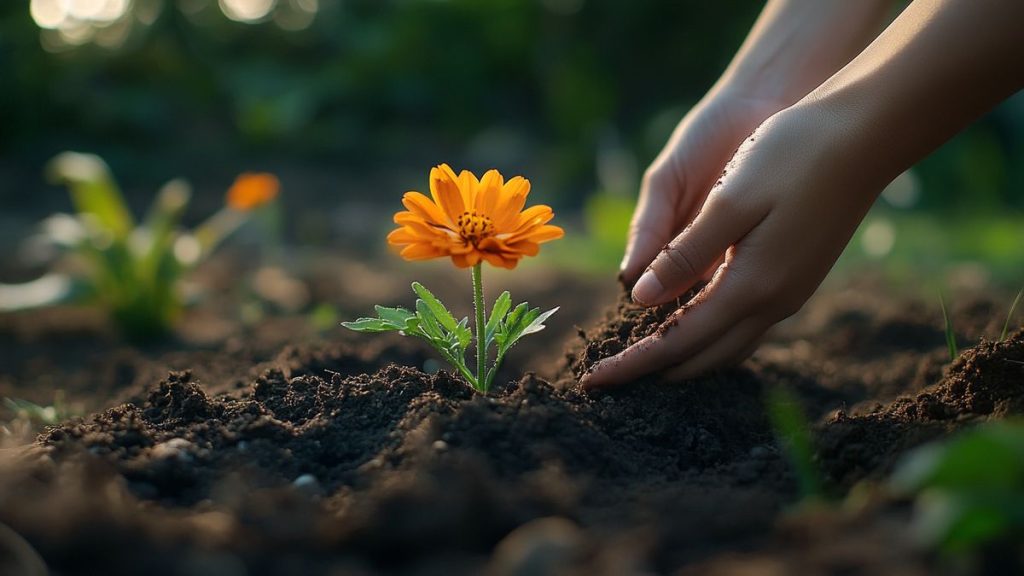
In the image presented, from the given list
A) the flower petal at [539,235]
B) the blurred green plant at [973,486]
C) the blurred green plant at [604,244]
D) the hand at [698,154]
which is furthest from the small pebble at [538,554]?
the blurred green plant at [604,244]

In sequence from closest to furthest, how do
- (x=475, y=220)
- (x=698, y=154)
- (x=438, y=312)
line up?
(x=475, y=220)
(x=438, y=312)
(x=698, y=154)

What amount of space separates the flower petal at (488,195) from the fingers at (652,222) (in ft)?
1.67

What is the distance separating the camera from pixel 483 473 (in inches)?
49.9

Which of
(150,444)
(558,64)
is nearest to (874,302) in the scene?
(150,444)

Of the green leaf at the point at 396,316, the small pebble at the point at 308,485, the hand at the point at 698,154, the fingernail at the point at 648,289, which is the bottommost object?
the small pebble at the point at 308,485

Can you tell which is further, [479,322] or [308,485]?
[479,322]

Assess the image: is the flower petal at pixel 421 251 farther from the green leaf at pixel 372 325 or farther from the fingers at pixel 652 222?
the fingers at pixel 652 222

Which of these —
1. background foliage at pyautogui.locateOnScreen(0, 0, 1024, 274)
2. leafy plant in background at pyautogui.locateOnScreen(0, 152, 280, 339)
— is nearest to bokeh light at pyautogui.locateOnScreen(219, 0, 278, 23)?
background foliage at pyautogui.locateOnScreen(0, 0, 1024, 274)

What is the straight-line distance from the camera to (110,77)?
707 cm

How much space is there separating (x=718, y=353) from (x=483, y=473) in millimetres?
744

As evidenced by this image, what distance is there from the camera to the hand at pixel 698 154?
7.34 ft

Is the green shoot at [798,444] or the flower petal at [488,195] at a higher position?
the flower petal at [488,195]

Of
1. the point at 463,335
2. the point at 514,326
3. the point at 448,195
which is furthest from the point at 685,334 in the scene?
the point at 448,195

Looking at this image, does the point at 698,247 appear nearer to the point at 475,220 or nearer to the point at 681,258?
the point at 681,258
